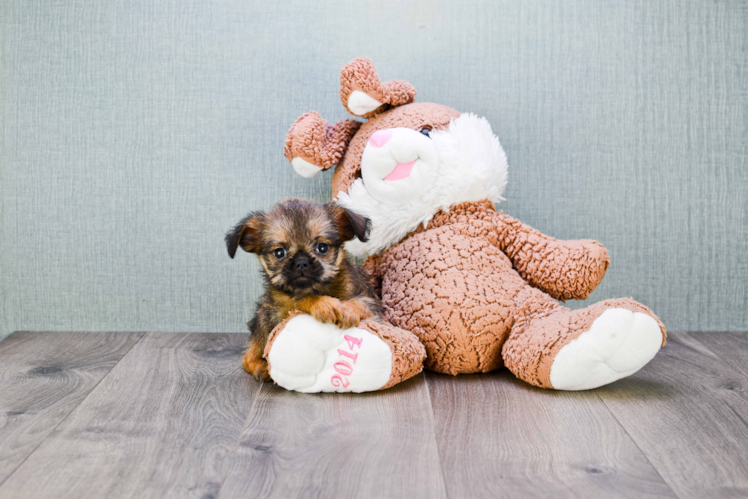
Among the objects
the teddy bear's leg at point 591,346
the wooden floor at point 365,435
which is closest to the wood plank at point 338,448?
the wooden floor at point 365,435

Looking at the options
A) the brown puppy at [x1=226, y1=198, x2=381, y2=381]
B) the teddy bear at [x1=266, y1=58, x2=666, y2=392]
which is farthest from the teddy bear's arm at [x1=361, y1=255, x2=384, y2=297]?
the brown puppy at [x1=226, y1=198, x2=381, y2=381]

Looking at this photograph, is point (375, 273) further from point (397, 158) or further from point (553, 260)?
point (553, 260)

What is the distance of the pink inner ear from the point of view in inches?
74.5

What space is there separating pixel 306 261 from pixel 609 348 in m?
0.83

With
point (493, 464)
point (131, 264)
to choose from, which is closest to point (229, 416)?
point (493, 464)

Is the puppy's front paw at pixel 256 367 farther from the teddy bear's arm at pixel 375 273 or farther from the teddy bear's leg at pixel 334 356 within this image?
the teddy bear's arm at pixel 375 273

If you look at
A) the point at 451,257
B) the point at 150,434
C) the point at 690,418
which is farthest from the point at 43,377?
the point at 690,418

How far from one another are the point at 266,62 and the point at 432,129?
74 centimetres

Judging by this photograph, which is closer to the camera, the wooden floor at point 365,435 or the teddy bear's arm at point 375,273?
the wooden floor at point 365,435

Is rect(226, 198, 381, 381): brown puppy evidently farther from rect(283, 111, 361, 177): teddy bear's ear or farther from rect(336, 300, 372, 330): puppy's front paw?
rect(283, 111, 361, 177): teddy bear's ear

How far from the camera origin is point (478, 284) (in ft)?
6.06

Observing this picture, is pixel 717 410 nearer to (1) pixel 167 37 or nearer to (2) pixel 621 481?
(2) pixel 621 481

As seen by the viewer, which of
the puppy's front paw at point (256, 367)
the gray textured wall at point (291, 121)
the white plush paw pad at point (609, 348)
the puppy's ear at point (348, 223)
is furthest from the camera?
the gray textured wall at point (291, 121)

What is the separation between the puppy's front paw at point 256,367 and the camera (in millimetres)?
1844
